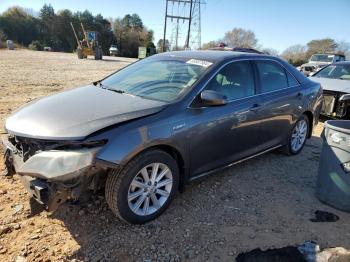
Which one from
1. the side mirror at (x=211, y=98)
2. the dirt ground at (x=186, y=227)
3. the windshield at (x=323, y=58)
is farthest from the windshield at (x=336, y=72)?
the windshield at (x=323, y=58)

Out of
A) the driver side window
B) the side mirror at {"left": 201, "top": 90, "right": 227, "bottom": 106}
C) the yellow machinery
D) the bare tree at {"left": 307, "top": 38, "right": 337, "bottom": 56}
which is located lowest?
the side mirror at {"left": 201, "top": 90, "right": 227, "bottom": 106}

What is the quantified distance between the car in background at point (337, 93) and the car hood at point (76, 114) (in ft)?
18.4

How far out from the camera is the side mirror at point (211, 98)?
349cm

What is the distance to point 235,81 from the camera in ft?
13.5

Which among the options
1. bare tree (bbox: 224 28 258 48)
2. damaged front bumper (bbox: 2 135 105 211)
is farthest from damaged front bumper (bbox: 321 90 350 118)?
bare tree (bbox: 224 28 258 48)

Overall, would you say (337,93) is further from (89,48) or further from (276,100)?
(89,48)

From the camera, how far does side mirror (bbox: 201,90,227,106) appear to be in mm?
3492

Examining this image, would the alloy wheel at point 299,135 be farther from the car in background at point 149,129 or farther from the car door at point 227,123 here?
the car door at point 227,123

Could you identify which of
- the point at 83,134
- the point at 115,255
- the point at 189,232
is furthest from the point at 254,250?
the point at 83,134

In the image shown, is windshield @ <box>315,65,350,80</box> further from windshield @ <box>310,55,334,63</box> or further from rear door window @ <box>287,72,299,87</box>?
windshield @ <box>310,55,334,63</box>

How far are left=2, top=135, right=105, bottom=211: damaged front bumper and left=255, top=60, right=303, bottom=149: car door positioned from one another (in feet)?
8.19

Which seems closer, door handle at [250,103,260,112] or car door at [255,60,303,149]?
door handle at [250,103,260,112]

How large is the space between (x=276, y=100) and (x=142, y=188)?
241 cm

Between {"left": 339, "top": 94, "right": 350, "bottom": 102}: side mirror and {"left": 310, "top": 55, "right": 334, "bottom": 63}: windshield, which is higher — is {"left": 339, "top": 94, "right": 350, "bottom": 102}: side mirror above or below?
below
